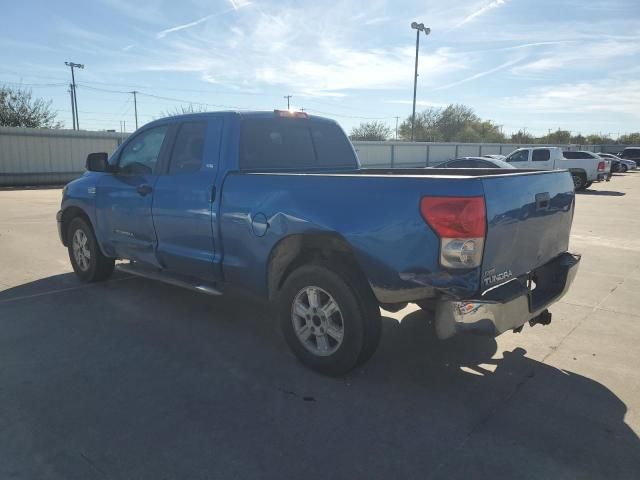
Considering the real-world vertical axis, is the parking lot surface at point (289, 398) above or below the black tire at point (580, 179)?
below

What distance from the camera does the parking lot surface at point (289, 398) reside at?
9.00ft

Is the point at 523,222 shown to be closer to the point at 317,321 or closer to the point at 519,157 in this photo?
the point at 317,321

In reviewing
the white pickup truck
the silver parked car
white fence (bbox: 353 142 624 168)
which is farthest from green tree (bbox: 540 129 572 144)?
the white pickup truck

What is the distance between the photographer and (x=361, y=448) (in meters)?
2.87

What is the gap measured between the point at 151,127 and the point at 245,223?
2.03 m

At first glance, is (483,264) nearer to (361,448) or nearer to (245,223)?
(361,448)

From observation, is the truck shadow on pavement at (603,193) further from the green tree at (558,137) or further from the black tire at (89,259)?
the green tree at (558,137)

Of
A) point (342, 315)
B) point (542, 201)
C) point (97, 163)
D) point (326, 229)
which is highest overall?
point (97, 163)

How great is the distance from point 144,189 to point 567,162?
2187cm

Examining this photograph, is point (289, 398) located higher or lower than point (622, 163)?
lower

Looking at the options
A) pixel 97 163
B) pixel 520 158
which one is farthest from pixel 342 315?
pixel 520 158

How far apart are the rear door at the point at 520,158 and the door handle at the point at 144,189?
20.4 metres

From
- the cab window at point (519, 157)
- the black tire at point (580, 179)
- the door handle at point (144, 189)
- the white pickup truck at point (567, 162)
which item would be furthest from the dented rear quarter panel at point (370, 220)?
the black tire at point (580, 179)

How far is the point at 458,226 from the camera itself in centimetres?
304
